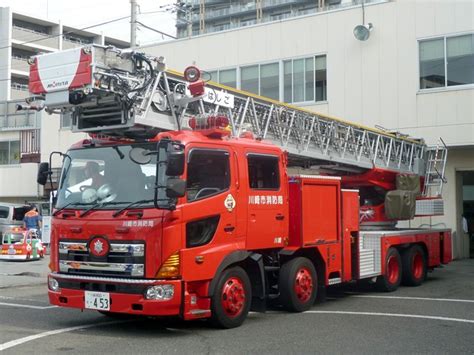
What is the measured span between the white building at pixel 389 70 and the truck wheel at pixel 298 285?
36.2 feet

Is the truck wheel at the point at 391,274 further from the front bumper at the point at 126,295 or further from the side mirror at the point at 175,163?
the side mirror at the point at 175,163

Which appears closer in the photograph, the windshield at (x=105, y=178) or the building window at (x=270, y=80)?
the windshield at (x=105, y=178)

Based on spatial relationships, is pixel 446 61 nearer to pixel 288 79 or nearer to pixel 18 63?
pixel 288 79

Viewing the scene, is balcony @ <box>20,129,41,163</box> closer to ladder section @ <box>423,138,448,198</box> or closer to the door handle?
ladder section @ <box>423,138,448,198</box>

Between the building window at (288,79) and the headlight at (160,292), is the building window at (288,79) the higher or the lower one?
the higher one

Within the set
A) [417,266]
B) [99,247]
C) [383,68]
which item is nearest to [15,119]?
[383,68]

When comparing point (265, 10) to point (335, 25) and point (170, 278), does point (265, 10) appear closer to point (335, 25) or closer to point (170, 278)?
point (335, 25)

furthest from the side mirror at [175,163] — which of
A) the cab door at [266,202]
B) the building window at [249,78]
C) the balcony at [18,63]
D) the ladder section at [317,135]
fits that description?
the balcony at [18,63]

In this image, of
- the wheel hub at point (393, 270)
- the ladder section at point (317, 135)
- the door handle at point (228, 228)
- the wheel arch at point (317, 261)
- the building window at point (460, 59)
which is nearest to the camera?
the door handle at point (228, 228)

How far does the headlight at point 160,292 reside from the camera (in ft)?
24.0

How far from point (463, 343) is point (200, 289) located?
3336mm

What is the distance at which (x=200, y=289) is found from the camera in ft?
25.3

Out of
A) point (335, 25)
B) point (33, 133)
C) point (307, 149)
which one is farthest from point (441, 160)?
→ point (33, 133)

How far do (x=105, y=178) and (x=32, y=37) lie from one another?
207 feet
